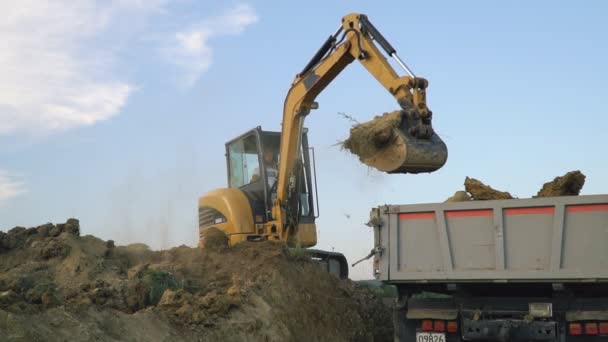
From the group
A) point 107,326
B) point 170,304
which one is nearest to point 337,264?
point 170,304

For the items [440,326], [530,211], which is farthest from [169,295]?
[530,211]

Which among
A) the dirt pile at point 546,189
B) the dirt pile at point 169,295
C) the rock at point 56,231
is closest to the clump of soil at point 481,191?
the dirt pile at point 546,189

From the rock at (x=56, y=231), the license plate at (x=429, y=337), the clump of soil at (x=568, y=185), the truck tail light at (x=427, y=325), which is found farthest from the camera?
the rock at (x=56, y=231)

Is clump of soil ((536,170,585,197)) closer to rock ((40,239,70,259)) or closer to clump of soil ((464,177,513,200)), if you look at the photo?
clump of soil ((464,177,513,200))

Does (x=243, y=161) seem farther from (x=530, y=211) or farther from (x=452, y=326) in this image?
(x=530, y=211)

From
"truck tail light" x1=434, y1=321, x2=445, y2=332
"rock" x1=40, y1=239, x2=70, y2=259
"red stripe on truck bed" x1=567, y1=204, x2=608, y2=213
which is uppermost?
"red stripe on truck bed" x1=567, y1=204, x2=608, y2=213

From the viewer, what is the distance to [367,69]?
39.7 ft

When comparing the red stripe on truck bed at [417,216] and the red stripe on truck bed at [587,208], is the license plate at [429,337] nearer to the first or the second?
the red stripe on truck bed at [417,216]

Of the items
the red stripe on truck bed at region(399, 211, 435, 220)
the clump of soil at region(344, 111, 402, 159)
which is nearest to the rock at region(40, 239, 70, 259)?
the clump of soil at region(344, 111, 402, 159)

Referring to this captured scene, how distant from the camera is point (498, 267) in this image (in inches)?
349

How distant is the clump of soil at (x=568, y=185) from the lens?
32.7ft

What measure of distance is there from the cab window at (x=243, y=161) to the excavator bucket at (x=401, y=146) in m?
3.95

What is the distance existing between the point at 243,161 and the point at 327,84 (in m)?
2.42

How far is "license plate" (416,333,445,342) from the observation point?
362 inches
